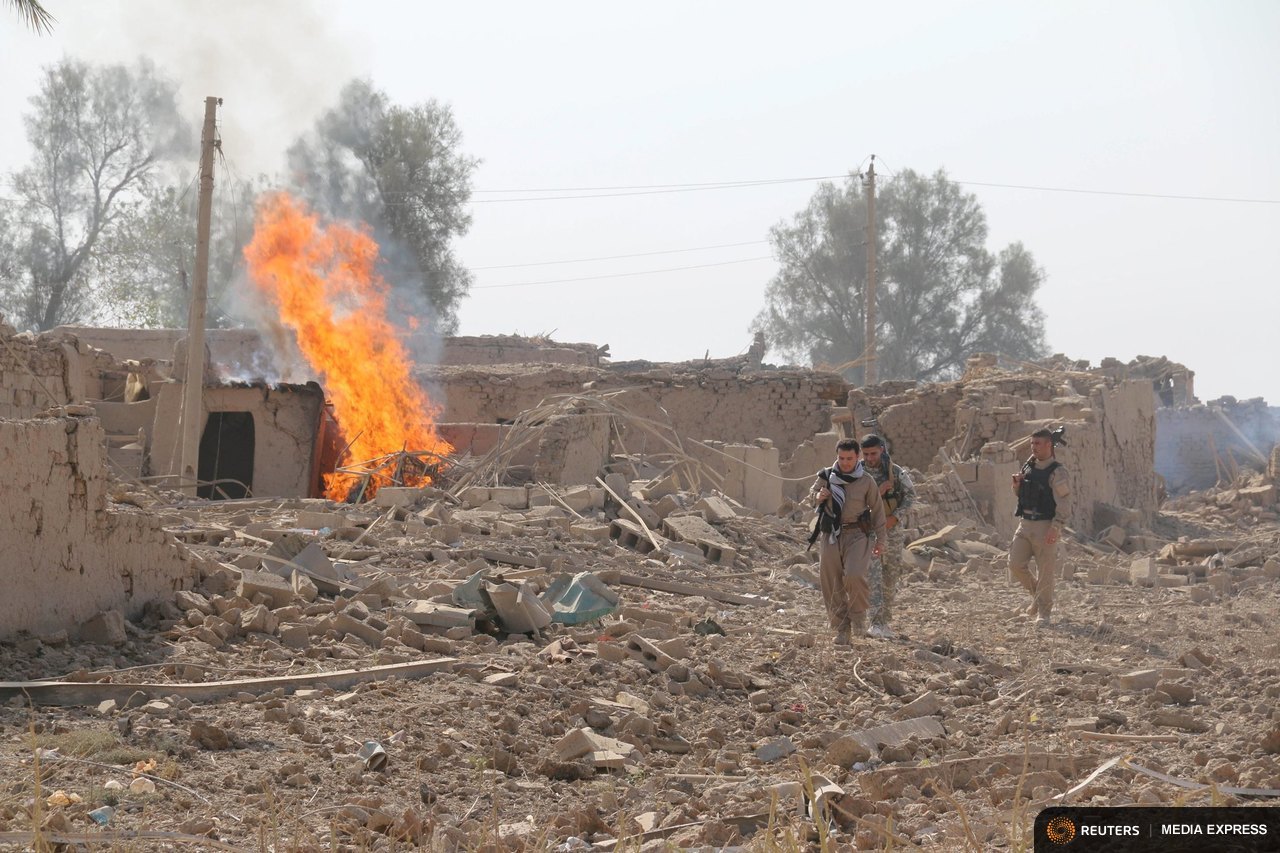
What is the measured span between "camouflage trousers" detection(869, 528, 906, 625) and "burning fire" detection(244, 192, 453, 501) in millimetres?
9664

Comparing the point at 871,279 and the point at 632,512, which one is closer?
the point at 632,512

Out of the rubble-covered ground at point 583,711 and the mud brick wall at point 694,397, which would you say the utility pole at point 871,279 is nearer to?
the mud brick wall at point 694,397

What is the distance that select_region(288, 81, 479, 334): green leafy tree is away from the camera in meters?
36.2

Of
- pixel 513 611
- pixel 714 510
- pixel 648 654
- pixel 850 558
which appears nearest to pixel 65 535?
pixel 513 611

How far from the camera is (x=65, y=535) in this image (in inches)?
282

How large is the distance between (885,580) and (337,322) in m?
12.6

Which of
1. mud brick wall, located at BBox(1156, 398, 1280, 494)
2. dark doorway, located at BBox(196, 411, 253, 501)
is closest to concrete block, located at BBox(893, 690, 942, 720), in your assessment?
dark doorway, located at BBox(196, 411, 253, 501)

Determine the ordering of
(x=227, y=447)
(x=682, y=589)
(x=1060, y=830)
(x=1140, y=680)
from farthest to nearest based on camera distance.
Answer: (x=227, y=447)
(x=682, y=589)
(x=1140, y=680)
(x=1060, y=830)

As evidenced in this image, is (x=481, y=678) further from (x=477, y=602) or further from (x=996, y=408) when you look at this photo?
(x=996, y=408)

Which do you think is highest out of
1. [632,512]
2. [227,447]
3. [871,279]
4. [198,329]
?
[871,279]

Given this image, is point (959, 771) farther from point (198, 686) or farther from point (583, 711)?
point (198, 686)

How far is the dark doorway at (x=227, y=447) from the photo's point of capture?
57.0 ft

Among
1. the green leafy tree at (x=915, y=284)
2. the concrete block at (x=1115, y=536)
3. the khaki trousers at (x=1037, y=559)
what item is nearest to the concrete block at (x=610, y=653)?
the khaki trousers at (x=1037, y=559)

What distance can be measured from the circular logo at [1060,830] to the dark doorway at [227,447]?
14.8 metres
